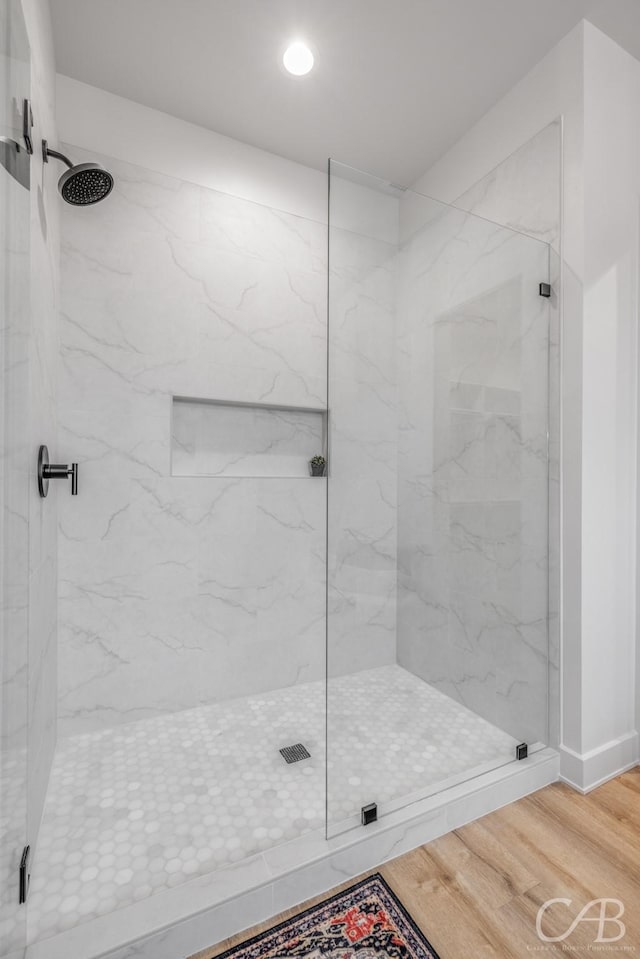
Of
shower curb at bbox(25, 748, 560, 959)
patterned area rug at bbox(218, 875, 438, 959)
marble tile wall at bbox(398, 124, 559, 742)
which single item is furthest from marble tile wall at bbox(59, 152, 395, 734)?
patterned area rug at bbox(218, 875, 438, 959)

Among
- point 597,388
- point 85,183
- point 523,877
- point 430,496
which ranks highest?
point 85,183

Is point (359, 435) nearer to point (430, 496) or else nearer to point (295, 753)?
point (430, 496)

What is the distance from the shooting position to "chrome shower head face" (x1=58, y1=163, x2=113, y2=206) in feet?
4.73

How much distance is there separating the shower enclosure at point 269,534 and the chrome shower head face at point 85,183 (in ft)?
1.11

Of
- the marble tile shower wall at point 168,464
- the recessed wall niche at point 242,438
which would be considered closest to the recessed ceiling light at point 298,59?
the marble tile shower wall at point 168,464

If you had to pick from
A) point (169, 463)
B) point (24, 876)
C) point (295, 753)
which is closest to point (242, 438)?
point (169, 463)

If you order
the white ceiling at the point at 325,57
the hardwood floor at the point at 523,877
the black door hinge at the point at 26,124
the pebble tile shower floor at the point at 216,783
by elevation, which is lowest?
the hardwood floor at the point at 523,877

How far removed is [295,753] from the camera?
1.69 m

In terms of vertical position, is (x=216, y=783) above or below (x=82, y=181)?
below

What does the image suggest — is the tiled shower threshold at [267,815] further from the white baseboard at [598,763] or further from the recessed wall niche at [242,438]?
the recessed wall niche at [242,438]

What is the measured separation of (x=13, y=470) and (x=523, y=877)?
5.17 ft

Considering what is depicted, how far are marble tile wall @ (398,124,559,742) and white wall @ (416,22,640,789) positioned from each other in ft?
0.20

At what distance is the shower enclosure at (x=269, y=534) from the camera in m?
1.29

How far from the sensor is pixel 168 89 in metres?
1.89
